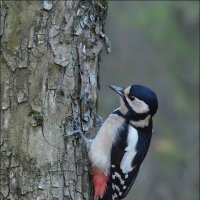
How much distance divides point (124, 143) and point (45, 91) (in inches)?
39.2

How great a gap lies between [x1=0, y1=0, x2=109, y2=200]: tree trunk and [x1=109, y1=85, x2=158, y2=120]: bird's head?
0.59 m

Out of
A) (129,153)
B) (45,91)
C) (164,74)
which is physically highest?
(45,91)

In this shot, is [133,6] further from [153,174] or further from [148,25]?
[153,174]

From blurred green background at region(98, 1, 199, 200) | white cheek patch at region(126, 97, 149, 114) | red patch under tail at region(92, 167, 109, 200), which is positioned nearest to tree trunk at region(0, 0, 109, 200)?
red patch under tail at region(92, 167, 109, 200)

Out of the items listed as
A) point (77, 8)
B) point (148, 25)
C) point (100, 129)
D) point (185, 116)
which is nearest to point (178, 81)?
point (185, 116)

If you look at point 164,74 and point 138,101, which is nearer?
point 138,101

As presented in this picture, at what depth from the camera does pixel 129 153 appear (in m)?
4.64

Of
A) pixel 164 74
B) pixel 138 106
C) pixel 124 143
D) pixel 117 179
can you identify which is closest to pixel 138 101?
pixel 138 106

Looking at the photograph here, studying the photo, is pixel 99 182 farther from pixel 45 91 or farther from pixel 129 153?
pixel 45 91

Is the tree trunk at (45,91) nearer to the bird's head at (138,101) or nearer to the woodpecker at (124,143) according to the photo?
the woodpecker at (124,143)

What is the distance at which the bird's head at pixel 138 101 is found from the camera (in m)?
4.62

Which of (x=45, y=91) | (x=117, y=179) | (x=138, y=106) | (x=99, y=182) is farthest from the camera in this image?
(x=138, y=106)

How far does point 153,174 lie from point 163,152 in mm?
632

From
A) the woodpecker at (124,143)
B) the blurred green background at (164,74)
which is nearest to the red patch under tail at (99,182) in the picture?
the woodpecker at (124,143)
